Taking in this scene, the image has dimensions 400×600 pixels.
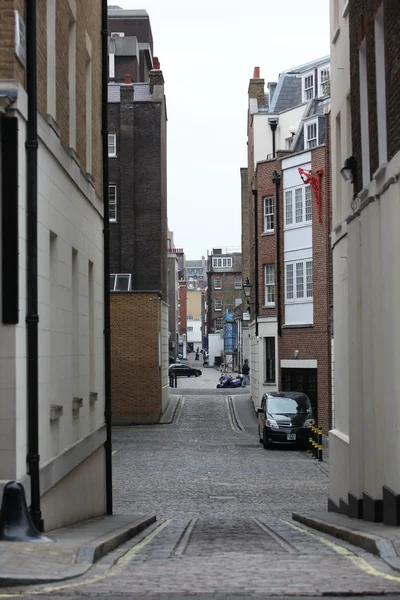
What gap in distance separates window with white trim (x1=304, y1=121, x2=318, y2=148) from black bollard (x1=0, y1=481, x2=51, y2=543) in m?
38.3

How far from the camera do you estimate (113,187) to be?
4734 centimetres

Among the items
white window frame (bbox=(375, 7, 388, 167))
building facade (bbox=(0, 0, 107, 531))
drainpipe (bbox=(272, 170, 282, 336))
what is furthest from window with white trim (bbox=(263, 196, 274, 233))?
white window frame (bbox=(375, 7, 388, 167))

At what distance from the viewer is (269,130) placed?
55.3 metres

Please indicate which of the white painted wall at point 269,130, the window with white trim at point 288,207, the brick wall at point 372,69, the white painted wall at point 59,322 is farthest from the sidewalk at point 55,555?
the white painted wall at point 269,130

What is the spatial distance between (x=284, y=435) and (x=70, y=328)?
20266mm

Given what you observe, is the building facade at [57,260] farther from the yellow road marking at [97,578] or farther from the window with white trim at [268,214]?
the window with white trim at [268,214]

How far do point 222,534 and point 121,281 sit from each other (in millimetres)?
33297

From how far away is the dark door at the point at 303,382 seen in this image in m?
42.6

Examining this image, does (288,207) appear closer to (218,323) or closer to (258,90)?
(258,90)

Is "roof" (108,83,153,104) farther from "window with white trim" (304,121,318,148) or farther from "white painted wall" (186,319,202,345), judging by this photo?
"white painted wall" (186,319,202,345)

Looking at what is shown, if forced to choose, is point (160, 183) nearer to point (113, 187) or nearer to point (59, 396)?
point (113, 187)

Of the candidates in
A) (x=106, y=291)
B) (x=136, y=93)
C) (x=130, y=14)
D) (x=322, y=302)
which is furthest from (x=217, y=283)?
(x=106, y=291)

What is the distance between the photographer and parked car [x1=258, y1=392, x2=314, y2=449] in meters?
34.0

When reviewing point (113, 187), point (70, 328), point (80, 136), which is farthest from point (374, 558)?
point (113, 187)
